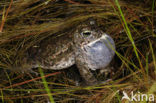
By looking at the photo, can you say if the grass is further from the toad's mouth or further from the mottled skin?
the toad's mouth

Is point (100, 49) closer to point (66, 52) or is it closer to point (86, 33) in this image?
point (86, 33)

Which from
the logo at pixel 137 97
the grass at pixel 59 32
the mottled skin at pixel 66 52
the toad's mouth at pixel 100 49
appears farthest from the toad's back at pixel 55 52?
the logo at pixel 137 97

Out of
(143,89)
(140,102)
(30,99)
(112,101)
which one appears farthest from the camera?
(30,99)

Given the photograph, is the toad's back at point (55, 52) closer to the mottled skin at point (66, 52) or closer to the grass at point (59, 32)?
the mottled skin at point (66, 52)

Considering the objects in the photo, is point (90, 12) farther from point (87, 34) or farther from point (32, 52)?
point (32, 52)

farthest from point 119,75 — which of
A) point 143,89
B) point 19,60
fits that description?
point 19,60

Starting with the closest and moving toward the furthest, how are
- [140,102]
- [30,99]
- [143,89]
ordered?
[140,102], [143,89], [30,99]

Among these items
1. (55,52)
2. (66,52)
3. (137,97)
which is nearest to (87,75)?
(66,52)
